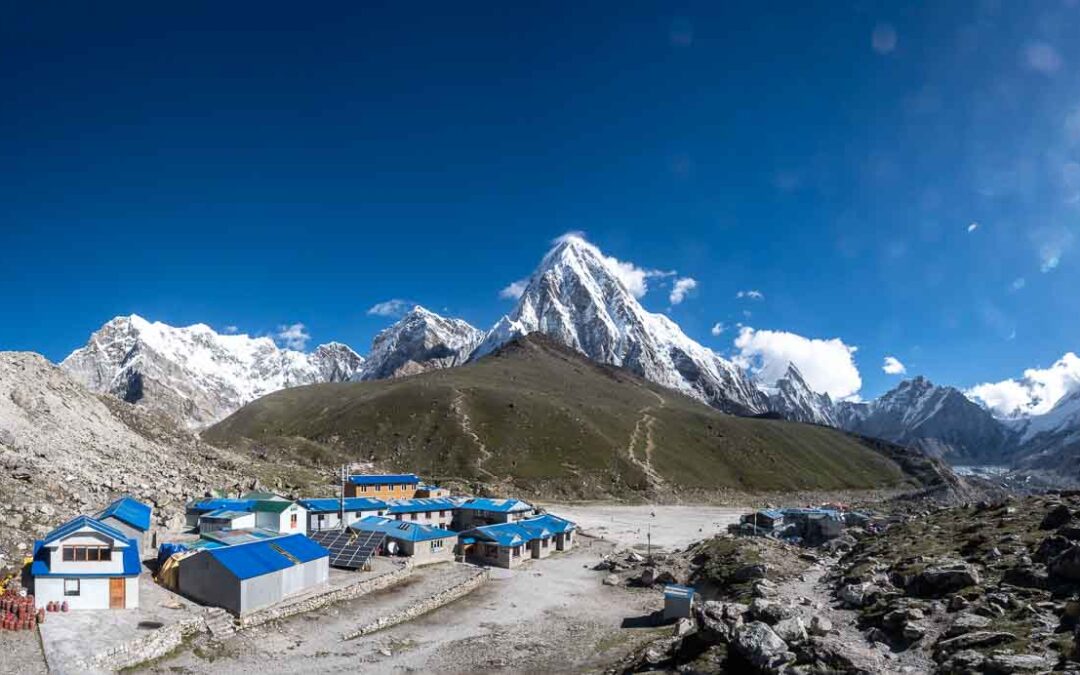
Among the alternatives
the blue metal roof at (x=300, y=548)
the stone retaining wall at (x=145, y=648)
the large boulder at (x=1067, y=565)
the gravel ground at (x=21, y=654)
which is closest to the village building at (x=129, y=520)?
the blue metal roof at (x=300, y=548)

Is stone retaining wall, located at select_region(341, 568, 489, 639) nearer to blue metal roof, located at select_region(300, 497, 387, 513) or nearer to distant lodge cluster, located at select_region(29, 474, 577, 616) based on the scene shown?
distant lodge cluster, located at select_region(29, 474, 577, 616)

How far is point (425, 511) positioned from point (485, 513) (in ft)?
25.8

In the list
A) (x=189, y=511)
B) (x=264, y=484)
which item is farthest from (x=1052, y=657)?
(x=264, y=484)

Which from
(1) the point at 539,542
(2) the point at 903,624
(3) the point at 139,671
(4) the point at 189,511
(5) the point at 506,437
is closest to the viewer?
(2) the point at 903,624

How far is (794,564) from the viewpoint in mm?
59312

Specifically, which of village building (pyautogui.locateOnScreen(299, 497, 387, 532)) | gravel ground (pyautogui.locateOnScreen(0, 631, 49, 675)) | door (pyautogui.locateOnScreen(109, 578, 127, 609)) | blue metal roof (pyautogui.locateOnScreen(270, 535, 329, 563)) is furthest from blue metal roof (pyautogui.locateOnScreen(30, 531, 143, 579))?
village building (pyautogui.locateOnScreen(299, 497, 387, 532))

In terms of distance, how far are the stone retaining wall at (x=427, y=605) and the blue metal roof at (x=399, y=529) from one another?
6.23 m

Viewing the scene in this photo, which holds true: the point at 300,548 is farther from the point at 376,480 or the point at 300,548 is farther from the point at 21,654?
the point at 376,480

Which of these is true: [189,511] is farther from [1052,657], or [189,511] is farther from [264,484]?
[1052,657]

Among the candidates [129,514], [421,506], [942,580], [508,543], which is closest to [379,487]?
[421,506]

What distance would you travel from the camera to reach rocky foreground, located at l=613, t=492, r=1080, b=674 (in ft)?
70.4

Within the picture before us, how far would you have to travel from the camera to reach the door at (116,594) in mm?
35250

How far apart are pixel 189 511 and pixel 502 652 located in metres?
38.2

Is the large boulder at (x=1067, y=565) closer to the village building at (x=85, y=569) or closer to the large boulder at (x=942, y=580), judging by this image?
the large boulder at (x=942, y=580)
